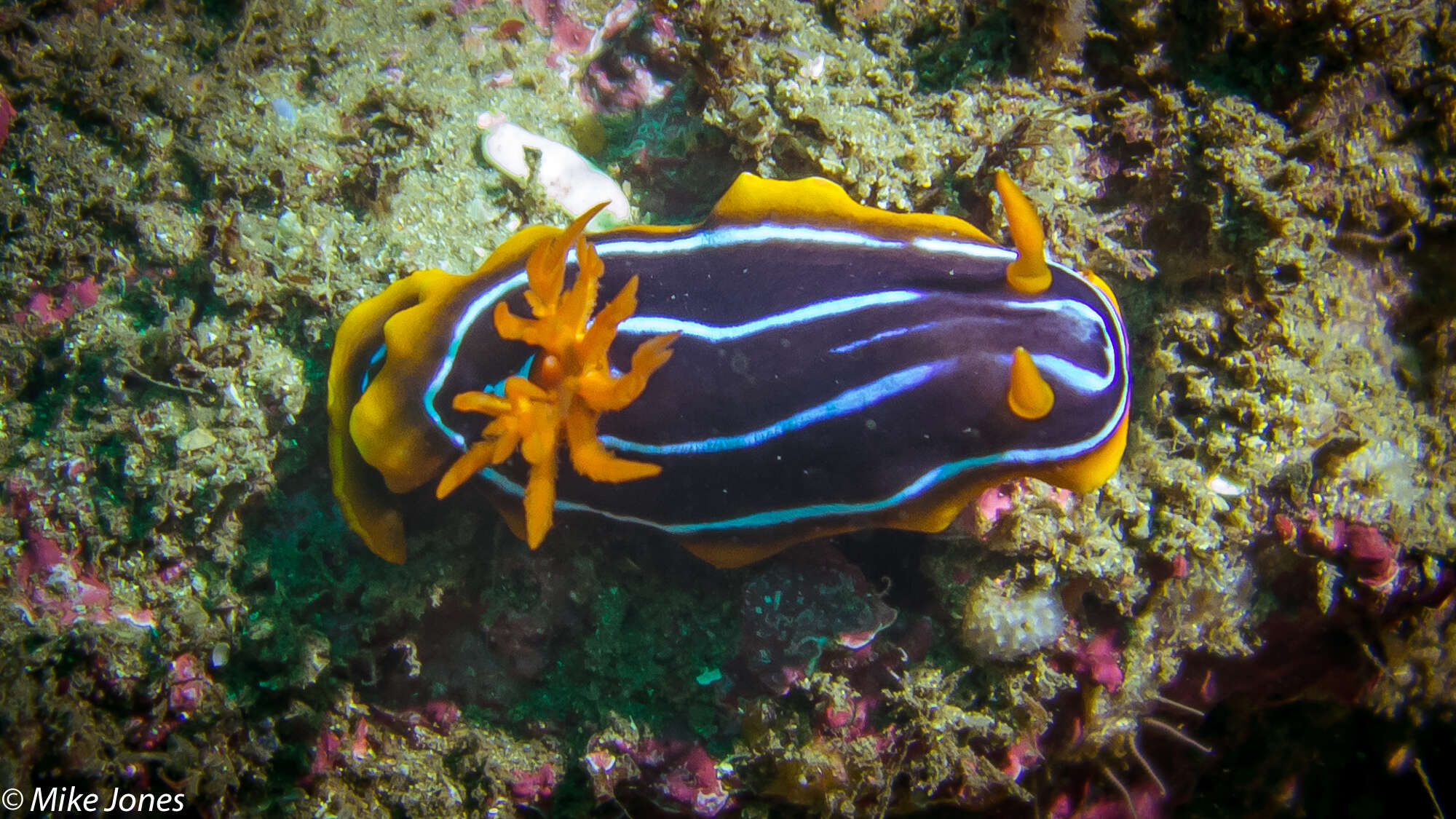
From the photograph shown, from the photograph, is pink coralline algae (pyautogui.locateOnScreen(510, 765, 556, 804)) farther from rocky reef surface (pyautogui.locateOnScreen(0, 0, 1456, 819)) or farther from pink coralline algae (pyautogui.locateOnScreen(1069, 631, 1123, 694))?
pink coralline algae (pyautogui.locateOnScreen(1069, 631, 1123, 694))

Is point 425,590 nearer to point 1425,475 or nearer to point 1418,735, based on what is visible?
point 1425,475

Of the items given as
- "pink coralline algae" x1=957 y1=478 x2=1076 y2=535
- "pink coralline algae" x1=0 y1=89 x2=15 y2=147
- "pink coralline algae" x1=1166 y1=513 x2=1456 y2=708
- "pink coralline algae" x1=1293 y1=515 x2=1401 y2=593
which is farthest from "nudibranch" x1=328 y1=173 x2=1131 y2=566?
"pink coralline algae" x1=0 y1=89 x2=15 y2=147

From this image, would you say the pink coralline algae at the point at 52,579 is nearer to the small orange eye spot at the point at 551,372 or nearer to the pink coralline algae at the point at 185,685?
the pink coralline algae at the point at 185,685

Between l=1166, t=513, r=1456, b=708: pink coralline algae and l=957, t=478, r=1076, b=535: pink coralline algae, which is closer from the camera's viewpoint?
l=957, t=478, r=1076, b=535: pink coralline algae

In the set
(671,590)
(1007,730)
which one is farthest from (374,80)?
(1007,730)

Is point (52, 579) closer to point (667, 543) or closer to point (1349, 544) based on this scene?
point (667, 543)

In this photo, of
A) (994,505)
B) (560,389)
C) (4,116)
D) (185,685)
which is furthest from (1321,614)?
(4,116)
